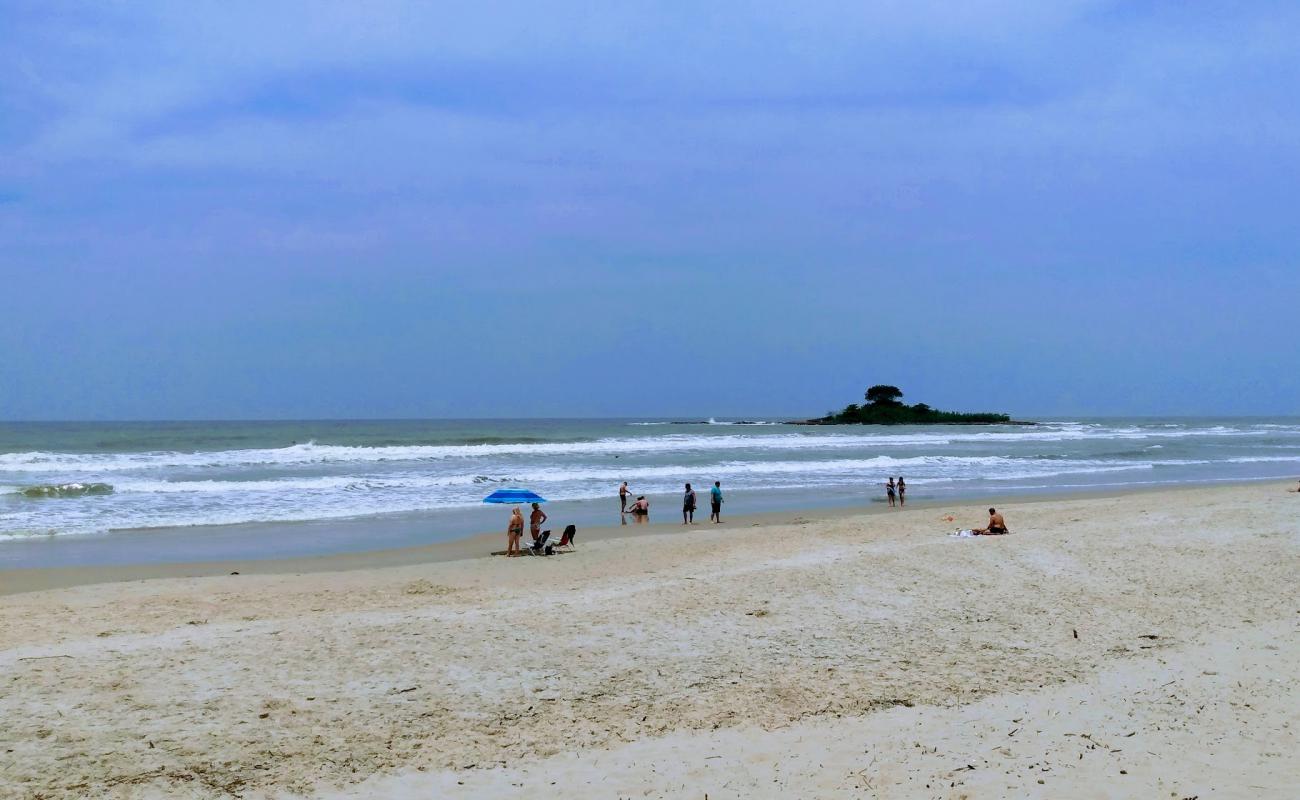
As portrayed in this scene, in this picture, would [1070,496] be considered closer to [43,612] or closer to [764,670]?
[764,670]

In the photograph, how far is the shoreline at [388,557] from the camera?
14.2 meters

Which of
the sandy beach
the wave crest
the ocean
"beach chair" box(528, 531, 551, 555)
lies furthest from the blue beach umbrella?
the wave crest

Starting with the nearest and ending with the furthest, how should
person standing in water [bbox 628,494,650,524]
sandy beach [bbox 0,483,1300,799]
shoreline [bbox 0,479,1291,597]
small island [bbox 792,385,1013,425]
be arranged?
sandy beach [bbox 0,483,1300,799], shoreline [bbox 0,479,1291,597], person standing in water [bbox 628,494,650,524], small island [bbox 792,385,1013,425]

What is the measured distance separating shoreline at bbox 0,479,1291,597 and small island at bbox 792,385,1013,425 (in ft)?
284

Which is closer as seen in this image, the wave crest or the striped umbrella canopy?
the striped umbrella canopy

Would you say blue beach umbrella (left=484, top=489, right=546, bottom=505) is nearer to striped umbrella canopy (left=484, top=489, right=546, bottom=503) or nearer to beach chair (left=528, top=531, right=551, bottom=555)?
striped umbrella canopy (left=484, top=489, right=546, bottom=503)

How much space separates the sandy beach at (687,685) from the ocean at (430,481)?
7051 millimetres

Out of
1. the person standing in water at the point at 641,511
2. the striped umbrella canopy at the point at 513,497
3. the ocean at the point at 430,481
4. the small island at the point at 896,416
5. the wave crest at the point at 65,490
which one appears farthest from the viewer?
the small island at the point at 896,416

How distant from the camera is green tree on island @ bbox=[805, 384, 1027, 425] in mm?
109562

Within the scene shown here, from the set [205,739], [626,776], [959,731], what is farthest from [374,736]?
[959,731]

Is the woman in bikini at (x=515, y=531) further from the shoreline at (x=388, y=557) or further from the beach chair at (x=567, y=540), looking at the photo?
the beach chair at (x=567, y=540)

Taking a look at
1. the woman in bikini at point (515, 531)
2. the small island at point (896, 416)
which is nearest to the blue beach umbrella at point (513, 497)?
the woman in bikini at point (515, 531)

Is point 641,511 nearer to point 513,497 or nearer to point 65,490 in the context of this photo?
point 513,497

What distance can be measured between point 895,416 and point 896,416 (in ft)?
0.36
